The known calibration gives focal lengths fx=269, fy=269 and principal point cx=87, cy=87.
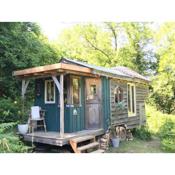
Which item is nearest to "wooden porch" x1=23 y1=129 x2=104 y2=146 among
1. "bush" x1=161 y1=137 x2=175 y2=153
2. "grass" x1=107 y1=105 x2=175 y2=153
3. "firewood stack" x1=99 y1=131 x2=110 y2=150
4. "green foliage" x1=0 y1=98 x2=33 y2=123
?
"firewood stack" x1=99 y1=131 x2=110 y2=150

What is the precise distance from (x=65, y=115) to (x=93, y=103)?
838 millimetres

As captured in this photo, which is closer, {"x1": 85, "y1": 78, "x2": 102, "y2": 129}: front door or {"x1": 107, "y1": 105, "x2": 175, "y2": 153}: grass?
{"x1": 107, "y1": 105, "x2": 175, "y2": 153}: grass

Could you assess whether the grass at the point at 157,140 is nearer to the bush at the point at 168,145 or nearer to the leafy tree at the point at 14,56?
the bush at the point at 168,145

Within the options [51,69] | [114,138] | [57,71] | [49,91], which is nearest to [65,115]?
[49,91]

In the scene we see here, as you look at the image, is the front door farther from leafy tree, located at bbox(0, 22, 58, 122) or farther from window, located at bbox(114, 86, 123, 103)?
leafy tree, located at bbox(0, 22, 58, 122)

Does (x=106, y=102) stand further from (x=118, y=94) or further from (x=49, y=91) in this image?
(x=49, y=91)

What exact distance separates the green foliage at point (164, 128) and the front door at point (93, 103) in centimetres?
139

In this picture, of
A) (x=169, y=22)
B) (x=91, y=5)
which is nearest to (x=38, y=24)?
(x=91, y=5)

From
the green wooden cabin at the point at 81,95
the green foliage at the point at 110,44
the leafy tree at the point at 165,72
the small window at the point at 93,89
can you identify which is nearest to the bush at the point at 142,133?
the green wooden cabin at the point at 81,95

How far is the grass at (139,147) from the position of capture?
5684 millimetres

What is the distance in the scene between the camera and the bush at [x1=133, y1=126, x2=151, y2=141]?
6.79 metres

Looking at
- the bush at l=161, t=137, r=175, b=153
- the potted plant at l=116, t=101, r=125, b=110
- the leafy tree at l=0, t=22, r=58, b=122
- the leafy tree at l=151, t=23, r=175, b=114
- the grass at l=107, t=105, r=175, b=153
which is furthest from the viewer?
the potted plant at l=116, t=101, r=125, b=110

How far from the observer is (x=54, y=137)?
5113 mm

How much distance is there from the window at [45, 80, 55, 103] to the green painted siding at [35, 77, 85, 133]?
113 mm
